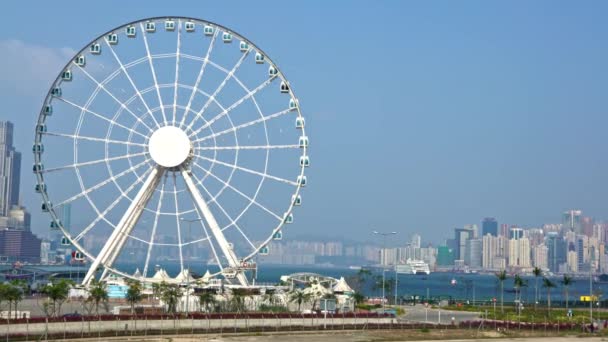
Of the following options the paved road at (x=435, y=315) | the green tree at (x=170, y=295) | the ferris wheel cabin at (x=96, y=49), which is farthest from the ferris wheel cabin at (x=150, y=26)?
the paved road at (x=435, y=315)

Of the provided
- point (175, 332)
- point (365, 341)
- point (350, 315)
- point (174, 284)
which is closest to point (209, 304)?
point (174, 284)

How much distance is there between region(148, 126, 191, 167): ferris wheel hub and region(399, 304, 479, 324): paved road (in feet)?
92.0

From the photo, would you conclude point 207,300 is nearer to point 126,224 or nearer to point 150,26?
point 126,224

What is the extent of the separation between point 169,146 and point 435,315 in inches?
1592

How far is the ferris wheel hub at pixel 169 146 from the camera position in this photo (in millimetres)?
84562

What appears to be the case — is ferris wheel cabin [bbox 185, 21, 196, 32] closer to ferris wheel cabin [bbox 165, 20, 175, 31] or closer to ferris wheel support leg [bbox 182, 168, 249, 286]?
ferris wheel cabin [bbox 165, 20, 175, 31]

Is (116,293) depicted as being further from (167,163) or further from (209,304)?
(167,163)

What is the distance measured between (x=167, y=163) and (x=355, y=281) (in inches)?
3198

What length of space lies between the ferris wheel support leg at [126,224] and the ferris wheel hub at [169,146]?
131 cm

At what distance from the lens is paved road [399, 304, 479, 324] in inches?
3900

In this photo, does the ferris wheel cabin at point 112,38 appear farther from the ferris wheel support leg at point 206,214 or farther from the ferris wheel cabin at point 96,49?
the ferris wheel support leg at point 206,214

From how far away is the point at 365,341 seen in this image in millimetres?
68750

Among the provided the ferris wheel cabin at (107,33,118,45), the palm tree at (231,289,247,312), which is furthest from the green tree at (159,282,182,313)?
A: the ferris wheel cabin at (107,33,118,45)

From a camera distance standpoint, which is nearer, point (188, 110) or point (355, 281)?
point (188, 110)
